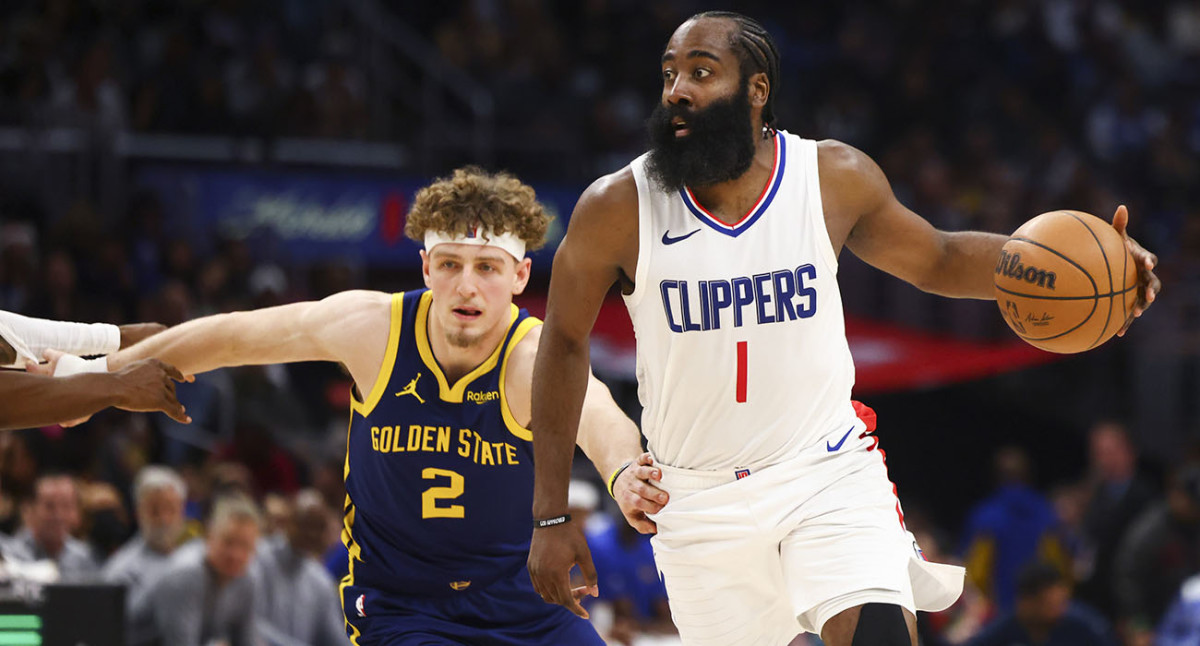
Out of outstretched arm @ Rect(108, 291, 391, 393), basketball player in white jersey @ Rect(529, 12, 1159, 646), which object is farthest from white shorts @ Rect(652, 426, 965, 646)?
outstretched arm @ Rect(108, 291, 391, 393)

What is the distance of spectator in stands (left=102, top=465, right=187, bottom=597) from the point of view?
26.7 ft

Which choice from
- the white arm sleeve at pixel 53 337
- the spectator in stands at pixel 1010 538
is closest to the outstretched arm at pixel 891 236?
the white arm sleeve at pixel 53 337

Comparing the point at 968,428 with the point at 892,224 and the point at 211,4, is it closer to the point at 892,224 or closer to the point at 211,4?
the point at 211,4

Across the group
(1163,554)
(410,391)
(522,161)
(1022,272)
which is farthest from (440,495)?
(522,161)

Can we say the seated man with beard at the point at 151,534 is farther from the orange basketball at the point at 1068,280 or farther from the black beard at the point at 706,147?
the orange basketball at the point at 1068,280

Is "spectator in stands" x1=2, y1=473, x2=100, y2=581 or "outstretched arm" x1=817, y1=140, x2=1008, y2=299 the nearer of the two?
"outstretched arm" x1=817, y1=140, x2=1008, y2=299

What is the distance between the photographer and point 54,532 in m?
8.03

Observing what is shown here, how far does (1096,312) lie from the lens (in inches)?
169

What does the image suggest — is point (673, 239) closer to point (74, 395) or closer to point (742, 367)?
point (742, 367)

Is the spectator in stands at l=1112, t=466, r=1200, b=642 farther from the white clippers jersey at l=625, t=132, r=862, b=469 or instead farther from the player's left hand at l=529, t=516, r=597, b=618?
the player's left hand at l=529, t=516, r=597, b=618

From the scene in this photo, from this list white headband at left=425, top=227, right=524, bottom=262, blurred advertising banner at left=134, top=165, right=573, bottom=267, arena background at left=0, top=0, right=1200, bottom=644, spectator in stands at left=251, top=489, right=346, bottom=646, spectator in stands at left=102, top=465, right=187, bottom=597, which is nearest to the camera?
white headband at left=425, top=227, right=524, bottom=262

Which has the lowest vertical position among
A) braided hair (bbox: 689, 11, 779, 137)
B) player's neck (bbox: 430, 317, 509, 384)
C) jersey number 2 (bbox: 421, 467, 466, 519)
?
jersey number 2 (bbox: 421, 467, 466, 519)

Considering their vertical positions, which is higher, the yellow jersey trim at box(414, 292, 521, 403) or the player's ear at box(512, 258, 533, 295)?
the player's ear at box(512, 258, 533, 295)

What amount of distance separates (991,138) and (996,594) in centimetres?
721
